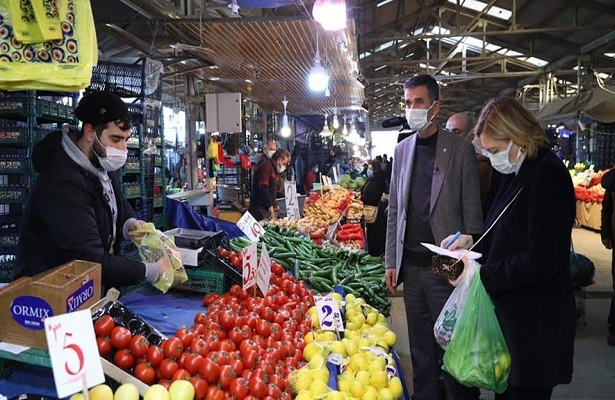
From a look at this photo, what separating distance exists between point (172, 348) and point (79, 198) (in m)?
0.75

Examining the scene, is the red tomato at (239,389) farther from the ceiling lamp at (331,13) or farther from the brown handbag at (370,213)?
the brown handbag at (370,213)

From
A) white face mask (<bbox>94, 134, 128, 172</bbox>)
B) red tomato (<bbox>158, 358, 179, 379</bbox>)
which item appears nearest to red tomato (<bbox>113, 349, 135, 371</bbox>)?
red tomato (<bbox>158, 358, 179, 379</bbox>)

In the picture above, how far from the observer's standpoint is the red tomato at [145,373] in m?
1.84

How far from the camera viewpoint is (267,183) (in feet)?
23.4

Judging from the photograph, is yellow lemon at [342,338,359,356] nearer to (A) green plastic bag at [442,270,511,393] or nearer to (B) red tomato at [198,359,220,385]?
(A) green plastic bag at [442,270,511,393]

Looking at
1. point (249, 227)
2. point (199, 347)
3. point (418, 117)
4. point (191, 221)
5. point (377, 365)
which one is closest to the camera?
point (199, 347)

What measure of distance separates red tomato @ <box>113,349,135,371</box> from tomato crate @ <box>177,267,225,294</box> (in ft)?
4.05

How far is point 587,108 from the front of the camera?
997cm

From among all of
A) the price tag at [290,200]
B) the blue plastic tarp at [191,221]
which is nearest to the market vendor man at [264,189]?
the price tag at [290,200]

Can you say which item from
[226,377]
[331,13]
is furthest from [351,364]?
[331,13]

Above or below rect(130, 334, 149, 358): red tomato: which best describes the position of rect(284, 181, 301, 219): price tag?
above

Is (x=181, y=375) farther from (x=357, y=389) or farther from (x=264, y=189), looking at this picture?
(x=264, y=189)

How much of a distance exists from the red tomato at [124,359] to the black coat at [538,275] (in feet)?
4.83

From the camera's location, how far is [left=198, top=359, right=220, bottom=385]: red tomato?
1.92 metres
